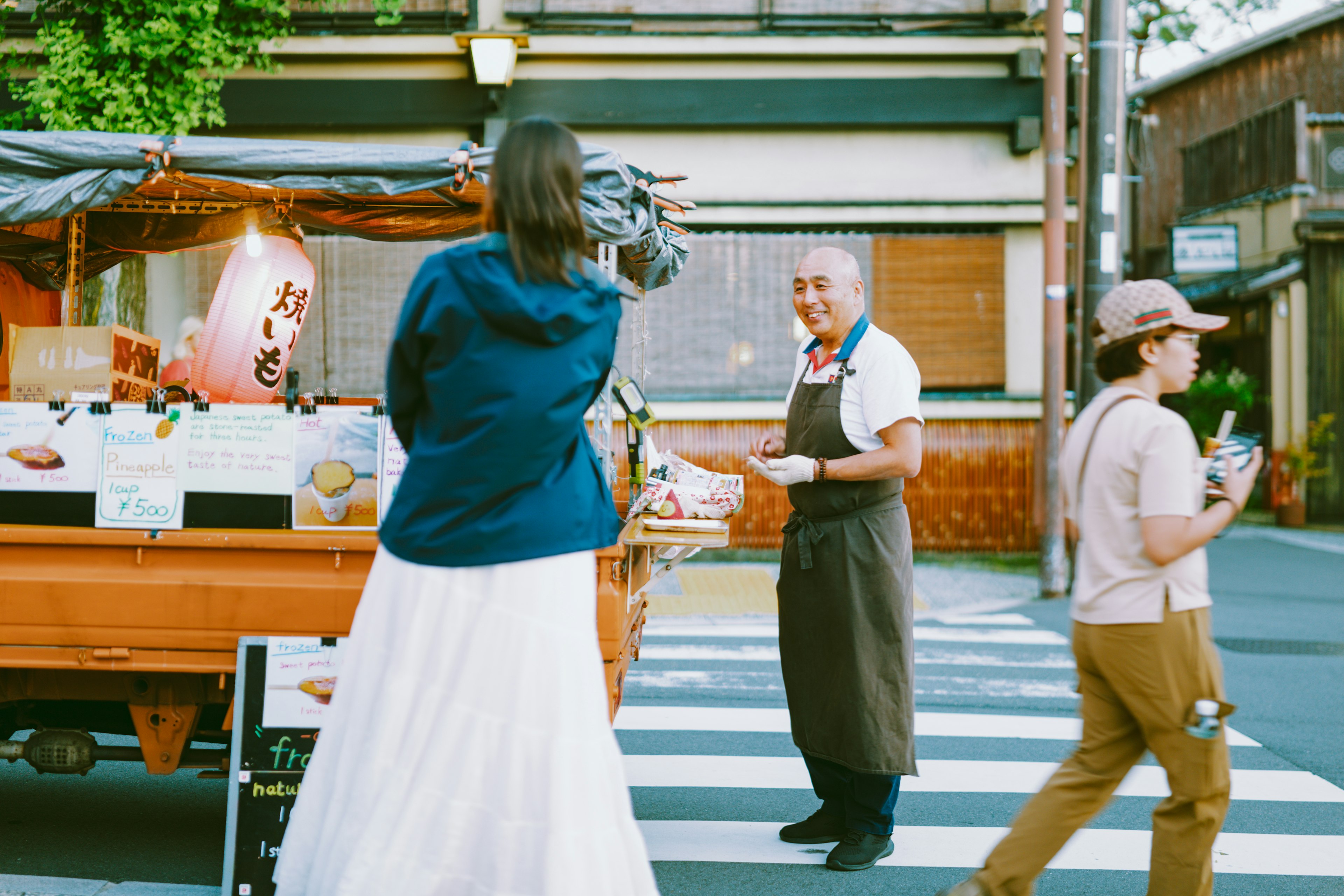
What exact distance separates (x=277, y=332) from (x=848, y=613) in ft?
9.61

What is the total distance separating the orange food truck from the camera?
3.68 meters

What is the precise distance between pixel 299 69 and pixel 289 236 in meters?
7.84

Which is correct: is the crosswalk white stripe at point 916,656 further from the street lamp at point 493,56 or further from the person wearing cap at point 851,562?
the street lamp at point 493,56

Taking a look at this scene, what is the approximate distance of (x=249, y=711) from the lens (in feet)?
11.8

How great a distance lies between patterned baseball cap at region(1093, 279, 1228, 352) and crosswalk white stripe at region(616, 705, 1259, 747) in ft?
11.6

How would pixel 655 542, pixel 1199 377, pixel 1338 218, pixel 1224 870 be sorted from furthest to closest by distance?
1. pixel 1199 377
2. pixel 1338 218
3. pixel 1224 870
4. pixel 655 542

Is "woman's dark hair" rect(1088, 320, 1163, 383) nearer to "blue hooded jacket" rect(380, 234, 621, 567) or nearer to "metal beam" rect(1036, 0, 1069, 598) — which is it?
"blue hooded jacket" rect(380, 234, 621, 567)

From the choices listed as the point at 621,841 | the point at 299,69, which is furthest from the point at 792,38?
the point at 621,841

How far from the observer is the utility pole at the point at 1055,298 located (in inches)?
397

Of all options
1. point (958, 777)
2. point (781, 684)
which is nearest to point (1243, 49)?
point (781, 684)

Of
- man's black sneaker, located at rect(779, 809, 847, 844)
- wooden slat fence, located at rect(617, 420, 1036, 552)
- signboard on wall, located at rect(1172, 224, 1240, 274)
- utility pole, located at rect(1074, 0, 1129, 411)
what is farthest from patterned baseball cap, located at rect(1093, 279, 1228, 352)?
signboard on wall, located at rect(1172, 224, 1240, 274)

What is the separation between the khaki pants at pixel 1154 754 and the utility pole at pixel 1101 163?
6.97 meters

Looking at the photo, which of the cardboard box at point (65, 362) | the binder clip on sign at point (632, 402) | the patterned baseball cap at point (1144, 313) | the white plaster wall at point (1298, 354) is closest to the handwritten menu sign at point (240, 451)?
the cardboard box at point (65, 362)

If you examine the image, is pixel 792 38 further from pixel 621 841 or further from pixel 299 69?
pixel 621 841
